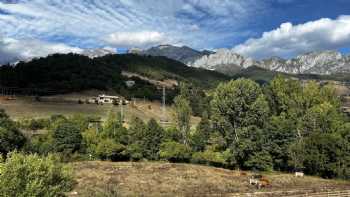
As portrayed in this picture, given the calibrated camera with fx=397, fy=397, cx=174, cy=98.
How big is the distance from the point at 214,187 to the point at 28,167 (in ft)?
100

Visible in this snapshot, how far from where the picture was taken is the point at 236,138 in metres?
71.1

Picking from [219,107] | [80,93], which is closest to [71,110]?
[80,93]

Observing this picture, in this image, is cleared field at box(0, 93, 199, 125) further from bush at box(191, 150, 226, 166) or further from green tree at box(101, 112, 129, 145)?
bush at box(191, 150, 226, 166)

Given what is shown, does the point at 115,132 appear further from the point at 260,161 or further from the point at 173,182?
the point at 173,182

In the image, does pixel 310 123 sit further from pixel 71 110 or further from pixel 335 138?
pixel 71 110

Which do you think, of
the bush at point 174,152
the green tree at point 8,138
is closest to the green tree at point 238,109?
the bush at point 174,152

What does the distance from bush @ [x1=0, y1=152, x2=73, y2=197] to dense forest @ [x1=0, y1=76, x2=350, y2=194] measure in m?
40.8

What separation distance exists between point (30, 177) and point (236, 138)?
172ft

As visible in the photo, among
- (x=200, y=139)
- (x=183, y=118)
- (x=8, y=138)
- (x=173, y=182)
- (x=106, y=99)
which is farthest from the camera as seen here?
(x=106, y=99)

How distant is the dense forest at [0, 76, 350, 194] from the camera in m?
68.8

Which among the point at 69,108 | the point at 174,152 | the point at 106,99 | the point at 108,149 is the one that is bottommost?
the point at 174,152

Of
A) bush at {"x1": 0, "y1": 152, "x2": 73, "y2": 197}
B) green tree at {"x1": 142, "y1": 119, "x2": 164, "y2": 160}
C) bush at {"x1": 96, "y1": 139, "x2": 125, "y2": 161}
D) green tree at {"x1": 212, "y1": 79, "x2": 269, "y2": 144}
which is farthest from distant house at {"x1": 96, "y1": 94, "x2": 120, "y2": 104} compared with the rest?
bush at {"x1": 0, "y1": 152, "x2": 73, "y2": 197}

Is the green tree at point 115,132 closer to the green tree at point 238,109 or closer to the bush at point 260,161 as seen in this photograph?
the green tree at point 238,109

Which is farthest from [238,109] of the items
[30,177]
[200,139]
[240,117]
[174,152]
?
[30,177]
